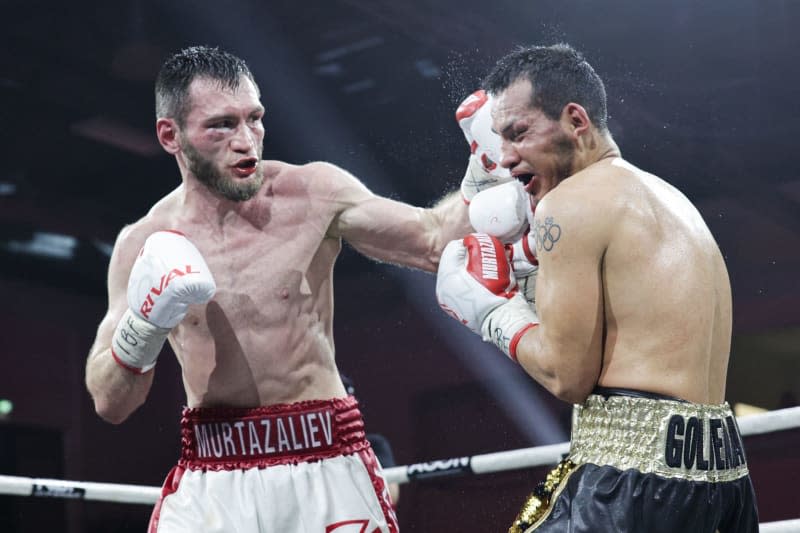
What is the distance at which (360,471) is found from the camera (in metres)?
2.04

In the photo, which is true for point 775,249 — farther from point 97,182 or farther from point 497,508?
point 97,182

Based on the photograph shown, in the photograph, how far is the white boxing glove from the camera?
6.55 feet

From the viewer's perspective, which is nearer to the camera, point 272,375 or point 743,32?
point 272,375

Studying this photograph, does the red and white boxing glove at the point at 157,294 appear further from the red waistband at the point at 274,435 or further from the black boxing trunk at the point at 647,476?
the black boxing trunk at the point at 647,476

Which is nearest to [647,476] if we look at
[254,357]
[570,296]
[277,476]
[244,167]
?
[570,296]

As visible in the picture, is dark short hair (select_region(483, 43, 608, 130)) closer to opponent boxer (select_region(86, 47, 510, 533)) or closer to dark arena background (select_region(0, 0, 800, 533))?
opponent boxer (select_region(86, 47, 510, 533))

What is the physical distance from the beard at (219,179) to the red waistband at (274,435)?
0.46m

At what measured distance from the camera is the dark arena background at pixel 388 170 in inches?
187

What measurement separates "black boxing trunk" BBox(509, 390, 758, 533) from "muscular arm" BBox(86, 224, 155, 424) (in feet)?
3.08

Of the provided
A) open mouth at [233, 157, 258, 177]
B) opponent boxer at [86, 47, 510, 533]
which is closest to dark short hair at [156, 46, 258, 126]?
opponent boxer at [86, 47, 510, 533]

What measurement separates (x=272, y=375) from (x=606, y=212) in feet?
2.84

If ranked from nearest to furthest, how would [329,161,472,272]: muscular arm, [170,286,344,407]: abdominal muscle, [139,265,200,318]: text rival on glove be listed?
[139,265,200,318]: text rival on glove, [170,286,344,407]: abdominal muscle, [329,161,472,272]: muscular arm

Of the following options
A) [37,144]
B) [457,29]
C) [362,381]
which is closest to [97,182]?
[37,144]

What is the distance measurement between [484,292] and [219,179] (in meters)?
0.76
